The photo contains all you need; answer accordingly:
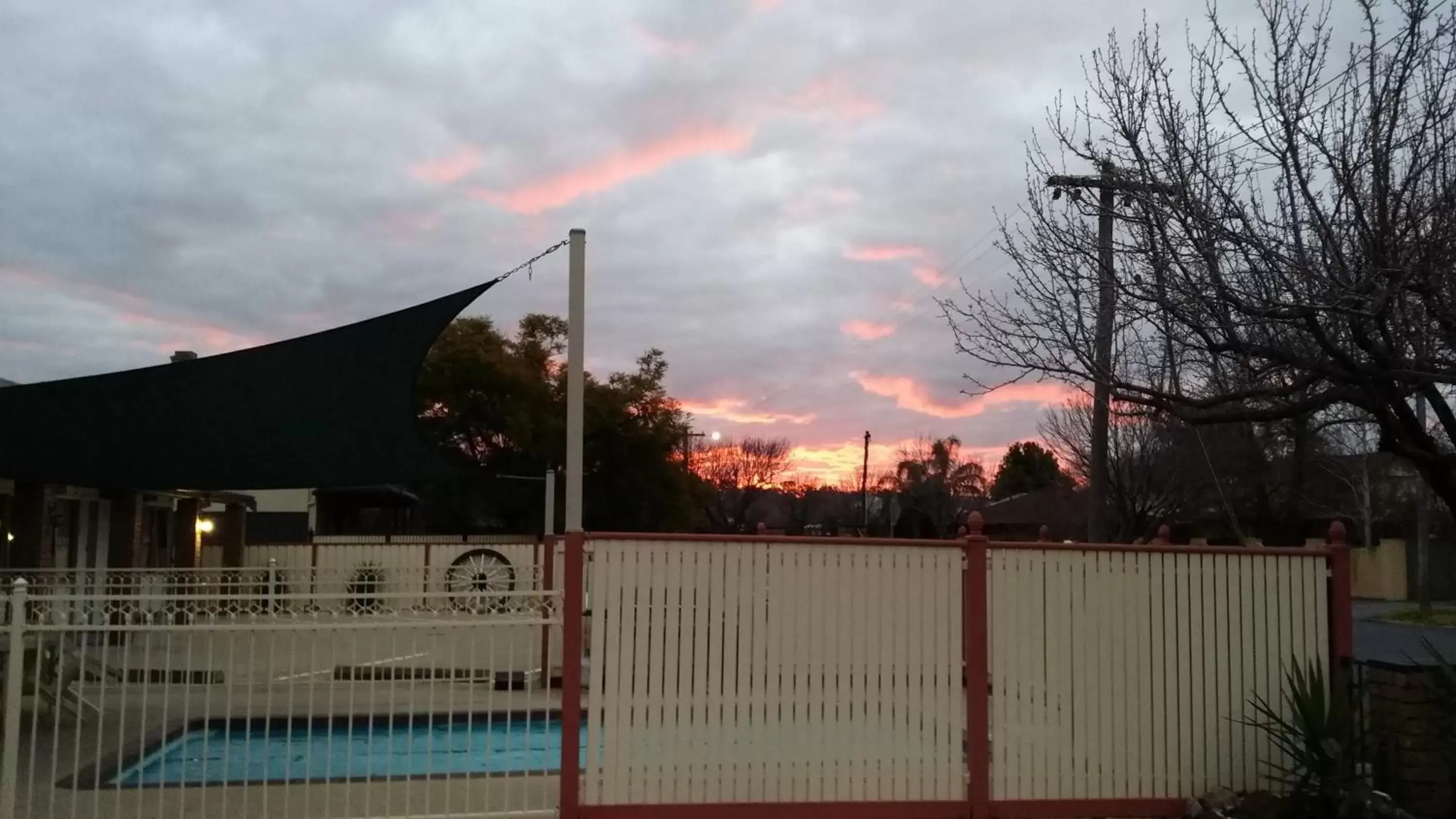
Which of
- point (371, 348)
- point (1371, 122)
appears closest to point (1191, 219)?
point (1371, 122)

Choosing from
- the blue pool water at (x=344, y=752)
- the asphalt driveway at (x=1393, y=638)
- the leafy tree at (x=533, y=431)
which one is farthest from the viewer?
the leafy tree at (x=533, y=431)

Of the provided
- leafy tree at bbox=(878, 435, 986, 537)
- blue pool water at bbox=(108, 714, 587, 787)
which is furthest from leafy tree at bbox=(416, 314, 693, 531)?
blue pool water at bbox=(108, 714, 587, 787)

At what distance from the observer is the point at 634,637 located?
6.27 metres

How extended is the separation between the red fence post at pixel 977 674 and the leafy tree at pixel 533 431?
28.0 m

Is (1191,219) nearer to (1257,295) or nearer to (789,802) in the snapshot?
(1257,295)

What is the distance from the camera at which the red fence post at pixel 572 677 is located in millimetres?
6062

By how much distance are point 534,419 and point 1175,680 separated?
2974 cm

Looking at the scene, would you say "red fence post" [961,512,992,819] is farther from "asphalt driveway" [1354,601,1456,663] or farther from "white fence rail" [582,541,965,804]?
"asphalt driveway" [1354,601,1456,663]

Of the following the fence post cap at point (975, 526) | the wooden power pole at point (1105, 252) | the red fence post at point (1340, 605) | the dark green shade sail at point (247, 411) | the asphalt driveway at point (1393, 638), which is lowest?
the asphalt driveway at point (1393, 638)

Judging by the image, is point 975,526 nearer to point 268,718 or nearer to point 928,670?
point 928,670

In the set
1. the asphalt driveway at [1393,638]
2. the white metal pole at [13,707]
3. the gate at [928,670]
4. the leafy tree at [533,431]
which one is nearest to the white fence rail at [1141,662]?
the gate at [928,670]

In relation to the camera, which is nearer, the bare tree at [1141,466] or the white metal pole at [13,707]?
the white metal pole at [13,707]

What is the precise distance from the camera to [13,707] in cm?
573

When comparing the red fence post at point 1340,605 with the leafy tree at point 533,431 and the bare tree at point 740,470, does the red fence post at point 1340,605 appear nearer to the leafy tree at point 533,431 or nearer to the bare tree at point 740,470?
the leafy tree at point 533,431
